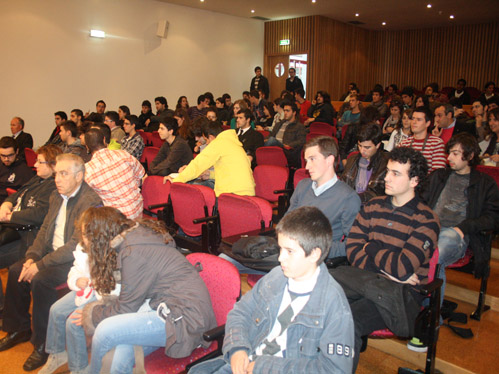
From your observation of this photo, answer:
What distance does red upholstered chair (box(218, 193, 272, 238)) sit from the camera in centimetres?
328

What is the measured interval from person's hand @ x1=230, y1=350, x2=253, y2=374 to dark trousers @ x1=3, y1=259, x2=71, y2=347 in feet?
5.39

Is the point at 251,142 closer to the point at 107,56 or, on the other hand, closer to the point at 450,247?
the point at 450,247

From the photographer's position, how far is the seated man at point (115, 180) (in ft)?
12.3

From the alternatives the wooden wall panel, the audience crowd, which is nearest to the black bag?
the audience crowd

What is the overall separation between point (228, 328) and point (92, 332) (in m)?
0.80

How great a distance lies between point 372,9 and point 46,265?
1216 centimetres

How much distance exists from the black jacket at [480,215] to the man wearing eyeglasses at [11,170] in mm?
3958

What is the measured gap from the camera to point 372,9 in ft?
40.6

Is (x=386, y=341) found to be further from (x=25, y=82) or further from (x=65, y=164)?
(x=25, y=82)

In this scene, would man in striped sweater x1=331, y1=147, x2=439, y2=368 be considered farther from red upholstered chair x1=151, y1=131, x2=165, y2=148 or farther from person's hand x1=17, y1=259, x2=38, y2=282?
red upholstered chair x1=151, y1=131, x2=165, y2=148

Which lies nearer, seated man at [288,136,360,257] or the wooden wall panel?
seated man at [288,136,360,257]

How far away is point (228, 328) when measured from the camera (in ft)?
6.11

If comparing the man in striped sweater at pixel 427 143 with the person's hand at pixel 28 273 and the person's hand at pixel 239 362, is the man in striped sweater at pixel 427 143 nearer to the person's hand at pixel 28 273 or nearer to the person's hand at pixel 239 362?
the person's hand at pixel 239 362

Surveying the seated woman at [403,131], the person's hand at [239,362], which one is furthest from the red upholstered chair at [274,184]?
the person's hand at [239,362]
